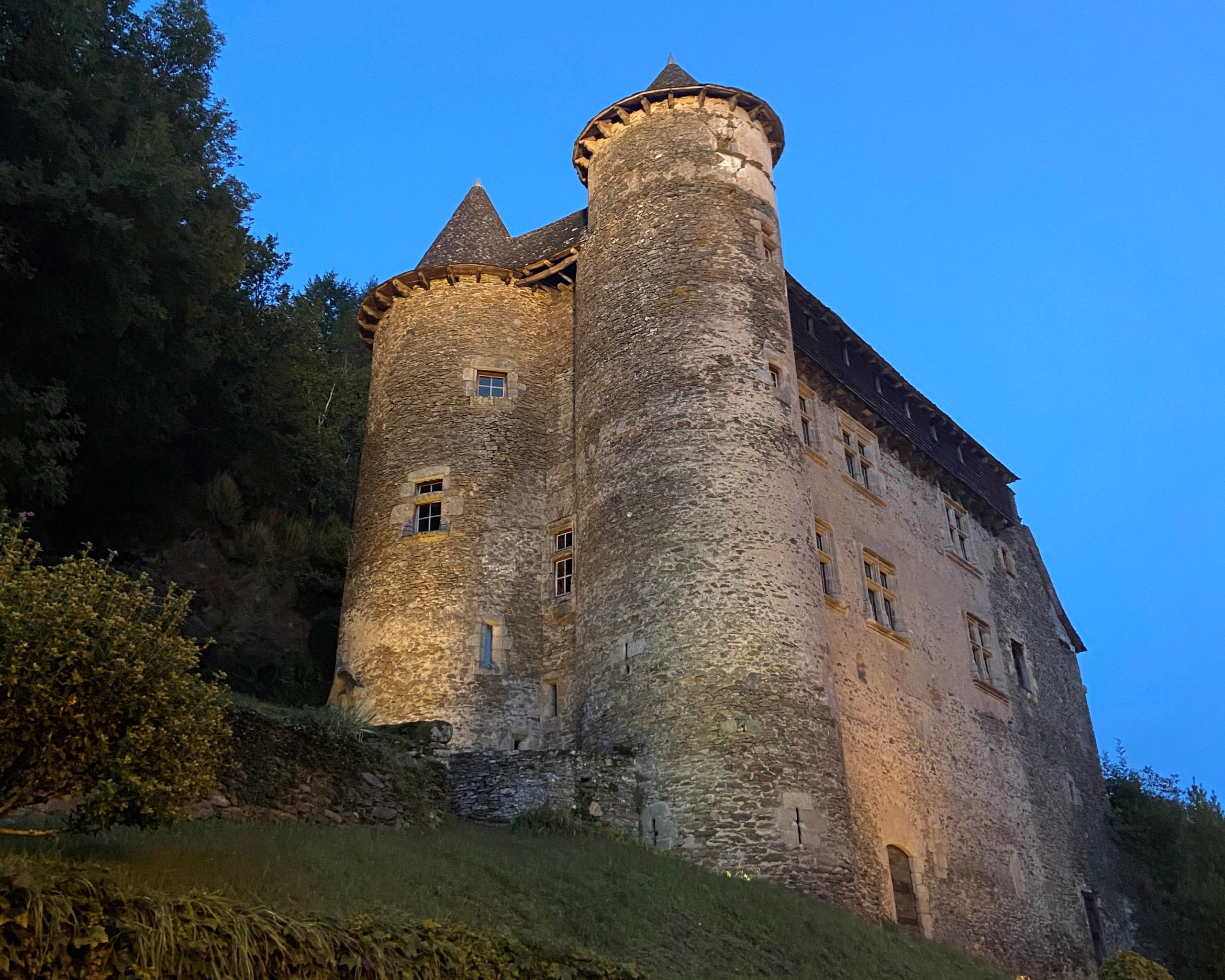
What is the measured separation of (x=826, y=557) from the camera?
2112 centimetres

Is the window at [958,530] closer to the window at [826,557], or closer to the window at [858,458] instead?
the window at [858,458]

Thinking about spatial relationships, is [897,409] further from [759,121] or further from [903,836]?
[903,836]

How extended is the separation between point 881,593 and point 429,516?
29.6 feet

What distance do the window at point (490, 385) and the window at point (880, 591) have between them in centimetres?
785

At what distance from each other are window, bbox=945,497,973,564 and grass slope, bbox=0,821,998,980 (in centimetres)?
1293

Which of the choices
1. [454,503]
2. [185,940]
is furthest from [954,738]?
[185,940]

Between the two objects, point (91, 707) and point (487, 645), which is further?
point (487, 645)

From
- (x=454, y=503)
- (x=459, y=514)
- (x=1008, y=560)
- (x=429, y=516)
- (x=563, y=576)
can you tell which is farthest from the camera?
(x=1008, y=560)

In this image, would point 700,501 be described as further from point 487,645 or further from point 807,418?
point 807,418

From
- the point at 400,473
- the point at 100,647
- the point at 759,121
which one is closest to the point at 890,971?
the point at 100,647

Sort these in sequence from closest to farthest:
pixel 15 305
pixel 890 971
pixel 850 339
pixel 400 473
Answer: pixel 890 971
pixel 15 305
pixel 400 473
pixel 850 339

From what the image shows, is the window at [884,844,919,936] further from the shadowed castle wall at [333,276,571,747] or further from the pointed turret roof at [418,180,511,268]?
the pointed turret roof at [418,180,511,268]

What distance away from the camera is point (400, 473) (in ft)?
69.5

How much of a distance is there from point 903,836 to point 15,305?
15.9m
